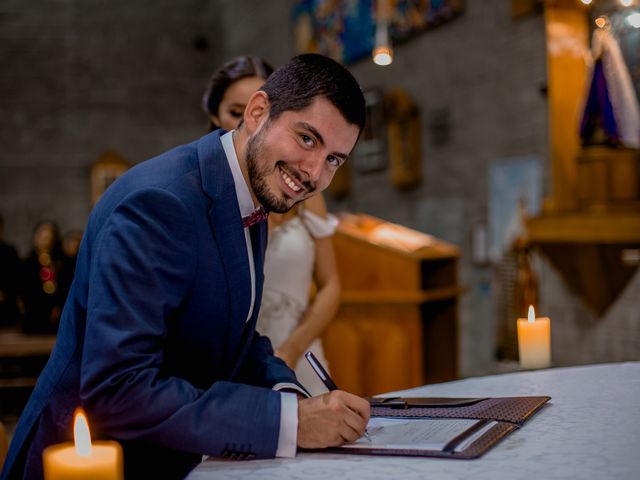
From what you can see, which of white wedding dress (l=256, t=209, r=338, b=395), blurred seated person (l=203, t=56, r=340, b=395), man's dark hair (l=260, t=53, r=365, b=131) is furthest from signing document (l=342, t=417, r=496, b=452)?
white wedding dress (l=256, t=209, r=338, b=395)

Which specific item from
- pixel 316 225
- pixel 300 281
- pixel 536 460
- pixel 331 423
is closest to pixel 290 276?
pixel 300 281

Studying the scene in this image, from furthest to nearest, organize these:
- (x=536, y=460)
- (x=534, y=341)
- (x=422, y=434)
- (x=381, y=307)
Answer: (x=381, y=307)
(x=534, y=341)
(x=422, y=434)
(x=536, y=460)

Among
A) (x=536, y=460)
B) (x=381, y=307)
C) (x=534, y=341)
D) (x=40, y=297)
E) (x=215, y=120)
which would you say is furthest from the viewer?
(x=40, y=297)

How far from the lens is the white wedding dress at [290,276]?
110 inches

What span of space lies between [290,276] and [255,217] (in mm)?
1305

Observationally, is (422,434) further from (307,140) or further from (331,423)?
(307,140)

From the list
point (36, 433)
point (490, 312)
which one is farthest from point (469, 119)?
point (36, 433)

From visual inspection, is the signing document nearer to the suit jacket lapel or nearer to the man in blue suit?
the man in blue suit

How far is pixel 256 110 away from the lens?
1.50m

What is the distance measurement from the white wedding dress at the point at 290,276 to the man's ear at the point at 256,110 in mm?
1305

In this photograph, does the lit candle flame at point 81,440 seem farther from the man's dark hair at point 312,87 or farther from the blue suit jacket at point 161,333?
the man's dark hair at point 312,87

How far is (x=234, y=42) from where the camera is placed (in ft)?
37.6

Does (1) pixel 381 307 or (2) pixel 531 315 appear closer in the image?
(2) pixel 531 315

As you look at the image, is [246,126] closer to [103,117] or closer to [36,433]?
[36,433]
